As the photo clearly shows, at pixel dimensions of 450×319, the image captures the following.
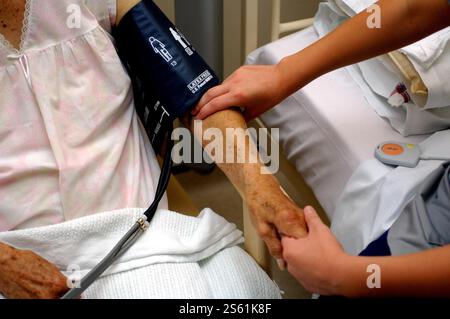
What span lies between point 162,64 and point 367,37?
1.32 ft

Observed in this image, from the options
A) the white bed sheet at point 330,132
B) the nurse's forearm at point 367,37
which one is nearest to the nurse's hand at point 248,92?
the nurse's forearm at point 367,37

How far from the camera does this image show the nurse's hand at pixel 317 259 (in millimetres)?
819

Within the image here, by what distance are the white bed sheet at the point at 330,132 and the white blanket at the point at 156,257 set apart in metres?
0.29

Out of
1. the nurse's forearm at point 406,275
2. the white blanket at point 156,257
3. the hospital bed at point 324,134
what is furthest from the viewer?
the hospital bed at point 324,134

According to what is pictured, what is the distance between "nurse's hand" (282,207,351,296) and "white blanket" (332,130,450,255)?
7.7 inches

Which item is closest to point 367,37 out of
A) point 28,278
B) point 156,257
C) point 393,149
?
point 393,149

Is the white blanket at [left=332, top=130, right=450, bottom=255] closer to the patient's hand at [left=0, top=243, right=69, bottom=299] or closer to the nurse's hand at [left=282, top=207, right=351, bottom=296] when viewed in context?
the nurse's hand at [left=282, top=207, right=351, bottom=296]

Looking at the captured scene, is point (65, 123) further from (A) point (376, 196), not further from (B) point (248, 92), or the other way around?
(A) point (376, 196)

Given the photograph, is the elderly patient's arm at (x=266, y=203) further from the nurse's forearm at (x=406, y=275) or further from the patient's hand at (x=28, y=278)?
the patient's hand at (x=28, y=278)

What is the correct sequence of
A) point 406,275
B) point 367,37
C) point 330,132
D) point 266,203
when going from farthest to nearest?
point 330,132 → point 367,37 → point 266,203 → point 406,275

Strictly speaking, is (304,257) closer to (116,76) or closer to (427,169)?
(427,169)

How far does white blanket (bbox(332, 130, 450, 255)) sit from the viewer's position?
102 cm

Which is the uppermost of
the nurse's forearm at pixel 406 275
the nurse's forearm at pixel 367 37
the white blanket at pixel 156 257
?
the nurse's forearm at pixel 367 37

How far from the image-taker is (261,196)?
0.92 m
